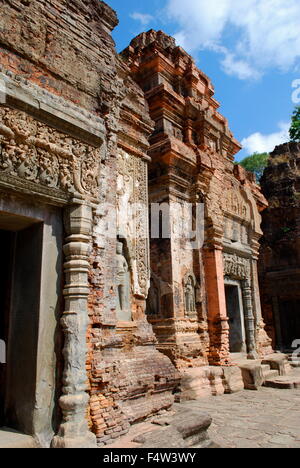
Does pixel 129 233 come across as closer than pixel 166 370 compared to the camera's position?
No

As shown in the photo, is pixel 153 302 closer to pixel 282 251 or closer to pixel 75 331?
pixel 75 331

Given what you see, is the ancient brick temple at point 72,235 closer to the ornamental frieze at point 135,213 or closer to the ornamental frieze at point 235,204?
the ornamental frieze at point 135,213

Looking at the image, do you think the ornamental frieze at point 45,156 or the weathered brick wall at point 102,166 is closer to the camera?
the ornamental frieze at point 45,156

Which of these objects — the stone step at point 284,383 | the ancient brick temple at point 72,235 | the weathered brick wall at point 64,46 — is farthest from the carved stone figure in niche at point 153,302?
the weathered brick wall at point 64,46

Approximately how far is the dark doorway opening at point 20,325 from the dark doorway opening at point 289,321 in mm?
14702

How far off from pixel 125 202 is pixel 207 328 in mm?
4107

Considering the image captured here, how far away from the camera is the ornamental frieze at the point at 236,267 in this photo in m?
10.6

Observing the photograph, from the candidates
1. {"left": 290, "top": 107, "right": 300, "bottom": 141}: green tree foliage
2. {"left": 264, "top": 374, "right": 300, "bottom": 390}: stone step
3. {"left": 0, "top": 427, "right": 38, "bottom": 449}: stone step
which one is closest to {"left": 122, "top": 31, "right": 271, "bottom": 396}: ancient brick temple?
{"left": 264, "top": 374, "right": 300, "bottom": 390}: stone step

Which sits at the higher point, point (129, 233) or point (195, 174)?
point (195, 174)

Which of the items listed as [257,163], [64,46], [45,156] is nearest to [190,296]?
[45,156]

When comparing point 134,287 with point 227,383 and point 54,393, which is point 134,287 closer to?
point 54,393

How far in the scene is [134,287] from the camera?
632cm

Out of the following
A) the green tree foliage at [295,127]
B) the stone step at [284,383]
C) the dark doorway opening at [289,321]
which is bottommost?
the stone step at [284,383]

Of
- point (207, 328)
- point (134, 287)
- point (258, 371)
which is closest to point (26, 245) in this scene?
point (134, 287)
